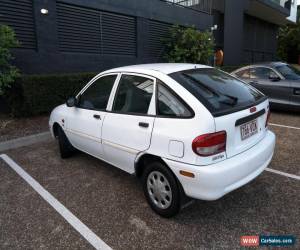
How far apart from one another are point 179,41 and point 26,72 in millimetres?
6485

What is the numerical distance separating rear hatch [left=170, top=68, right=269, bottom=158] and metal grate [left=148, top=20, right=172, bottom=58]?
8593 mm

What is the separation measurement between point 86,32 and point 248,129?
302 inches

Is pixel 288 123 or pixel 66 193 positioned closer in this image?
pixel 66 193

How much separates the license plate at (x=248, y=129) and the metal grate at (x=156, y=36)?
913cm

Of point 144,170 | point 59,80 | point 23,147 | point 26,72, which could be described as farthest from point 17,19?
point 144,170

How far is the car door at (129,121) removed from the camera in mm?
2986

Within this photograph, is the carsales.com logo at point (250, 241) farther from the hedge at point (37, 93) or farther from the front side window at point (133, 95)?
the hedge at point (37, 93)

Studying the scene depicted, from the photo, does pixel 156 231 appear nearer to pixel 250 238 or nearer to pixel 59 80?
pixel 250 238

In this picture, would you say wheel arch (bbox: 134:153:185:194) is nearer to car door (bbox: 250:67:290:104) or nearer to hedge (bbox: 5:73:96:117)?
hedge (bbox: 5:73:96:117)

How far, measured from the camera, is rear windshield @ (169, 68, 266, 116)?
2747 millimetres

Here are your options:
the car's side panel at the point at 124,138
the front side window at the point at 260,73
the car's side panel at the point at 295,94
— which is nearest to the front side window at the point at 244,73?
the front side window at the point at 260,73

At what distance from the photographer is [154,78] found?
120 inches

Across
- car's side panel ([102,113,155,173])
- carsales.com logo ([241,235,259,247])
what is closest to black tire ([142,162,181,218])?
car's side panel ([102,113,155,173])

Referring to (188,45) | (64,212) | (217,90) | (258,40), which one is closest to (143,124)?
(217,90)
